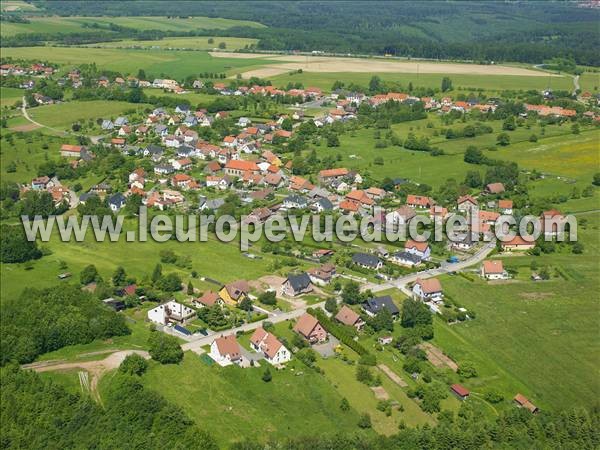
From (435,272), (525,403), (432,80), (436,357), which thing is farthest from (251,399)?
(432,80)

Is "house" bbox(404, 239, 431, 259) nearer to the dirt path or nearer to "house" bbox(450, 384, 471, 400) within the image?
"house" bbox(450, 384, 471, 400)

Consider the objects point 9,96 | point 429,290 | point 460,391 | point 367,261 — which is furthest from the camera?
point 9,96

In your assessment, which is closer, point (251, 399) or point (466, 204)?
point (251, 399)

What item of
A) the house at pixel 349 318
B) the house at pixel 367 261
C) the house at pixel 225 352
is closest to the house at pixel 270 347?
the house at pixel 225 352

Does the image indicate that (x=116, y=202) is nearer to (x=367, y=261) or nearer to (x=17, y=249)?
(x=17, y=249)

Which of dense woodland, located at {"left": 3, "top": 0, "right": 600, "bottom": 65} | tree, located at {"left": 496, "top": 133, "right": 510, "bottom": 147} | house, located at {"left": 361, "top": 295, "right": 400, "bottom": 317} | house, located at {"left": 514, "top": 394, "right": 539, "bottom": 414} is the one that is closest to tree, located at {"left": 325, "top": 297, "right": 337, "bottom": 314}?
house, located at {"left": 361, "top": 295, "right": 400, "bottom": 317}

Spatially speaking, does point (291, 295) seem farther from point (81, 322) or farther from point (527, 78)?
point (527, 78)
